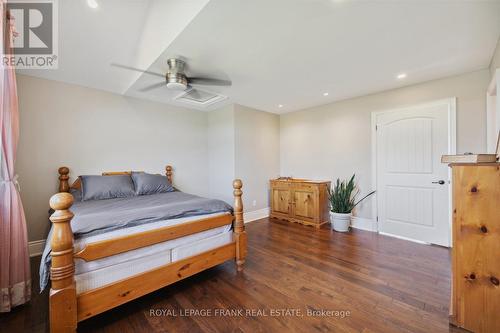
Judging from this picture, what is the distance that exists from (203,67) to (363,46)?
1.77 metres

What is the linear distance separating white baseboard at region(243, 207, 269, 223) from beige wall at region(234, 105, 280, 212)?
7cm

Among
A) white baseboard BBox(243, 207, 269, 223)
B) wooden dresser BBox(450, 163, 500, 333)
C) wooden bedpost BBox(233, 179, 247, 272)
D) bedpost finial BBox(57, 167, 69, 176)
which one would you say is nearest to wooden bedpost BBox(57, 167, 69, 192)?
bedpost finial BBox(57, 167, 69, 176)

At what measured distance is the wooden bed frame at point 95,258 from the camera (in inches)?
48.7

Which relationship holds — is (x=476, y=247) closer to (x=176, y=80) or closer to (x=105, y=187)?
(x=176, y=80)

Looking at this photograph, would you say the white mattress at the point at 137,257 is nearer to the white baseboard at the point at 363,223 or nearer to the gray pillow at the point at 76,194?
the gray pillow at the point at 76,194

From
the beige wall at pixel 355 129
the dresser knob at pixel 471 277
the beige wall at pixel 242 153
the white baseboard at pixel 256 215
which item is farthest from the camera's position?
the white baseboard at pixel 256 215

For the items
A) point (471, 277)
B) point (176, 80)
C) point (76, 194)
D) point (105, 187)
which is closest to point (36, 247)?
point (76, 194)

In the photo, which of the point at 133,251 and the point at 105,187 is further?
the point at 105,187

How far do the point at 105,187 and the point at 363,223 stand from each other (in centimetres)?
417

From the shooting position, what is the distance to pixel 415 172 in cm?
304

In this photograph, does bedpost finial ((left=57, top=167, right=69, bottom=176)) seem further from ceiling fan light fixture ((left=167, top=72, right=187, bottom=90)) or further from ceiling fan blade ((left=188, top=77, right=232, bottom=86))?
ceiling fan blade ((left=188, top=77, right=232, bottom=86))

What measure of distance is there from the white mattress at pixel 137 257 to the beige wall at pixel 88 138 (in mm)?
2146

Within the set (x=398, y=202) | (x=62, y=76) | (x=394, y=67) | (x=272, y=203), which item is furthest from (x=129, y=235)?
(x=398, y=202)

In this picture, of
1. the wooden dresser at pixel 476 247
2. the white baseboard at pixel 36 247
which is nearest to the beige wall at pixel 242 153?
the white baseboard at pixel 36 247
